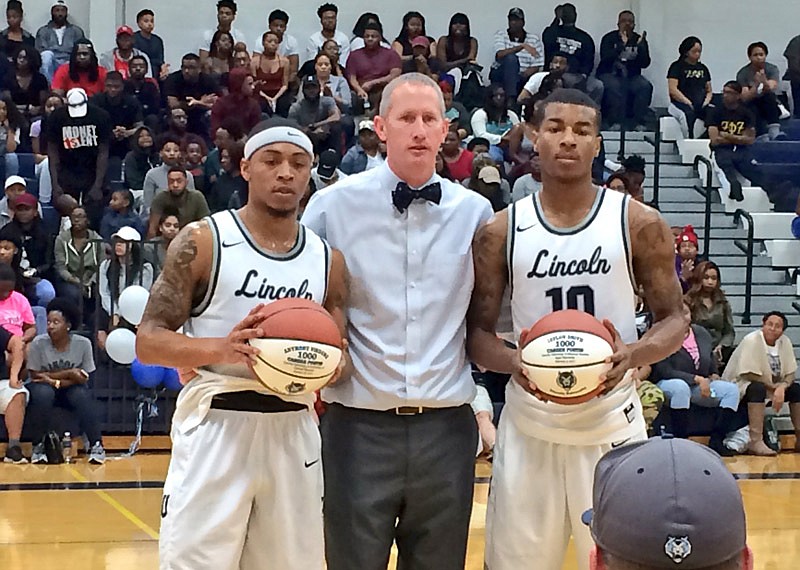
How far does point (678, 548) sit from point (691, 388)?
33.2 feet

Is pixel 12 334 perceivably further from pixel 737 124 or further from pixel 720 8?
pixel 720 8

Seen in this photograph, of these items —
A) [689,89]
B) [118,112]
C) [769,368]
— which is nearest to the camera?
[769,368]

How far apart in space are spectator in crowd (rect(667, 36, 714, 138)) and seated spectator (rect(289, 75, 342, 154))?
5.23m

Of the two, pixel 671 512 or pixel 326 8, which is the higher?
pixel 326 8

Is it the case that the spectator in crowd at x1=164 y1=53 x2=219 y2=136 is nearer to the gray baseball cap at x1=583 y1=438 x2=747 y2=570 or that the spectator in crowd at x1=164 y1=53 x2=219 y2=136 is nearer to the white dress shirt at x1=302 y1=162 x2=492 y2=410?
the white dress shirt at x1=302 y1=162 x2=492 y2=410

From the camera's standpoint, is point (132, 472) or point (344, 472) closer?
point (344, 472)

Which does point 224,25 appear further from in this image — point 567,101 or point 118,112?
point 567,101

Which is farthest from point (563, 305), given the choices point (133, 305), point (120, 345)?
point (120, 345)

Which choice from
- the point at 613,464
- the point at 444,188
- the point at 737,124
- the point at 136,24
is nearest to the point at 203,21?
the point at 136,24

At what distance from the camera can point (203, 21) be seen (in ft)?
58.4

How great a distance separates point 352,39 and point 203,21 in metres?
2.22

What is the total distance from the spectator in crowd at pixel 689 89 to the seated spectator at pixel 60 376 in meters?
9.72

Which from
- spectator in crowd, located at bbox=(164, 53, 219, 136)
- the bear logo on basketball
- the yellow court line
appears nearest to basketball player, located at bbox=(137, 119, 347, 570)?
the bear logo on basketball

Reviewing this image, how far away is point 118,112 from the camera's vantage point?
1462 centimetres
